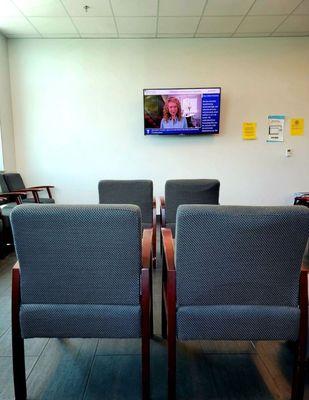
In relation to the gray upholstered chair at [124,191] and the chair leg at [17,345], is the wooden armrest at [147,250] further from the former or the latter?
the gray upholstered chair at [124,191]

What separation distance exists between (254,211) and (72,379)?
3.74ft

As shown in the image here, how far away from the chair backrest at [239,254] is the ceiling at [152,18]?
3017 mm

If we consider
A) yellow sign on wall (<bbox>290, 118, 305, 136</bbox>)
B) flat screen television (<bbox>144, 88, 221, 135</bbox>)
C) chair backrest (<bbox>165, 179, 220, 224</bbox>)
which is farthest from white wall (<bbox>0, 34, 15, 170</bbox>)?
yellow sign on wall (<bbox>290, 118, 305, 136</bbox>)

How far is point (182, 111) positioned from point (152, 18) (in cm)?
121

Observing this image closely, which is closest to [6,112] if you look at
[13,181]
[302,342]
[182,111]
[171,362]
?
[13,181]

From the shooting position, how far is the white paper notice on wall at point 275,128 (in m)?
3.95

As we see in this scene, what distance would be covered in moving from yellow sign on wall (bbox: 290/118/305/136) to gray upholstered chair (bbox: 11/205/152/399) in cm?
389

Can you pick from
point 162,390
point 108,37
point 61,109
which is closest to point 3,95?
point 61,109

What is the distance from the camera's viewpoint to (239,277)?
3.28 ft

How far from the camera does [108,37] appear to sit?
371 cm

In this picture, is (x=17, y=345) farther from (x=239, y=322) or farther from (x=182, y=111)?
(x=182, y=111)

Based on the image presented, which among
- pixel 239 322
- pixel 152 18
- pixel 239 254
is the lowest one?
A: pixel 239 322

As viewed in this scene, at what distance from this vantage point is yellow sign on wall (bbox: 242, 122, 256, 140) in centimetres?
398

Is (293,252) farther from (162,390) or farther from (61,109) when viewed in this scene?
(61,109)
